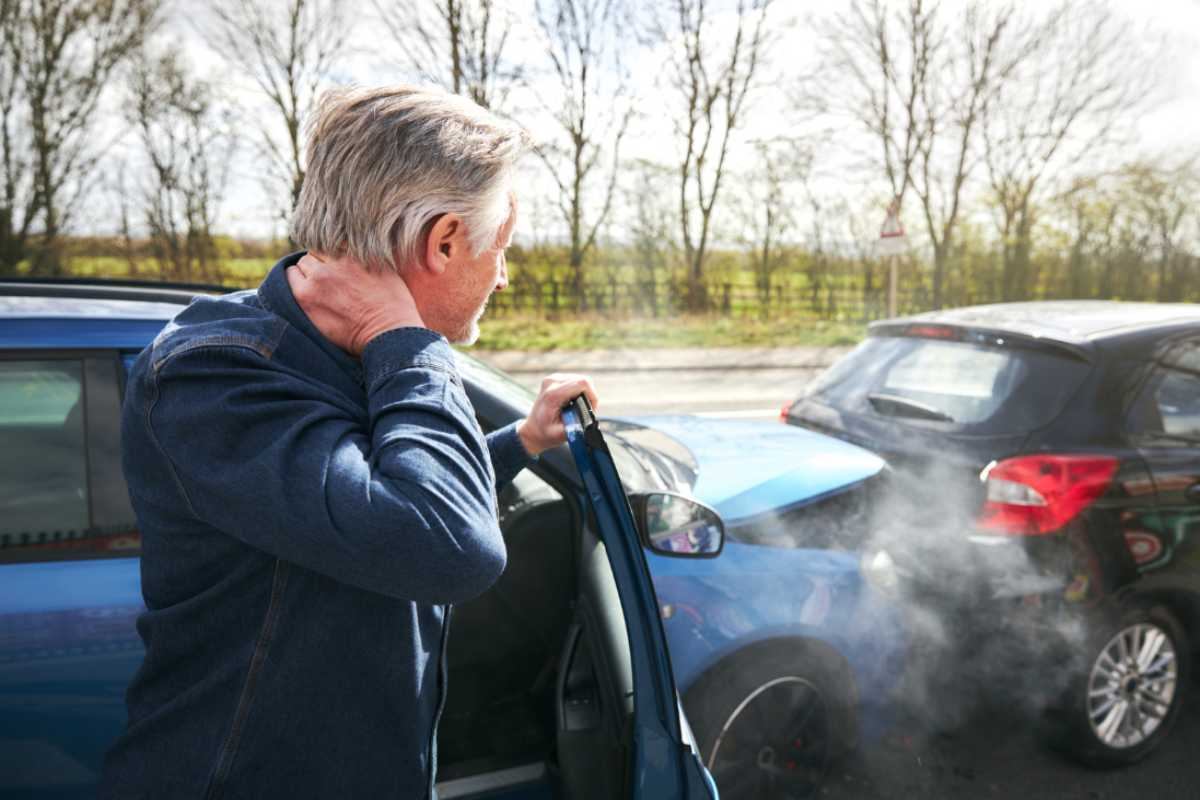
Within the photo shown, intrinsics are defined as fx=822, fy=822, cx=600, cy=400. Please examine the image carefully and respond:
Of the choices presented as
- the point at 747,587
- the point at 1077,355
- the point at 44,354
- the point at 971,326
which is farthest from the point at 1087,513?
the point at 44,354

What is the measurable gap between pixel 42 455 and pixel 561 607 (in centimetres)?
120

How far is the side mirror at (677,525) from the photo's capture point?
203cm

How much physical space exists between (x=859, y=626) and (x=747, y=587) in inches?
17.5

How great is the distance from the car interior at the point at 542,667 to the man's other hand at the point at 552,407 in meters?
0.43

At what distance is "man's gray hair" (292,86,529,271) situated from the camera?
3.20ft

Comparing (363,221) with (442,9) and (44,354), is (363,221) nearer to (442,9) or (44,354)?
(44,354)

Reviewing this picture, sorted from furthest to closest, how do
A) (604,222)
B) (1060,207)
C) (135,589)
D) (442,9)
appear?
1. (1060,207)
2. (604,222)
3. (442,9)
4. (135,589)

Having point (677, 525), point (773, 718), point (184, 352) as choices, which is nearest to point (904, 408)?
point (773, 718)

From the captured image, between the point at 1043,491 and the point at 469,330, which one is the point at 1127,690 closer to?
the point at 1043,491

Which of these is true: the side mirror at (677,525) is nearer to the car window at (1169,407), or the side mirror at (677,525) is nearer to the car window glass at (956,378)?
the car window glass at (956,378)

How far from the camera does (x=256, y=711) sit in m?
0.97

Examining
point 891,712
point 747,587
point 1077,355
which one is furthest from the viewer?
point 1077,355

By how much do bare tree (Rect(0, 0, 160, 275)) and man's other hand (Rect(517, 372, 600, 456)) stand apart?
1716 cm

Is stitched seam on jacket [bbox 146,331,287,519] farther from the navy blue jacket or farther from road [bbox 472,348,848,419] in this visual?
road [bbox 472,348,848,419]
